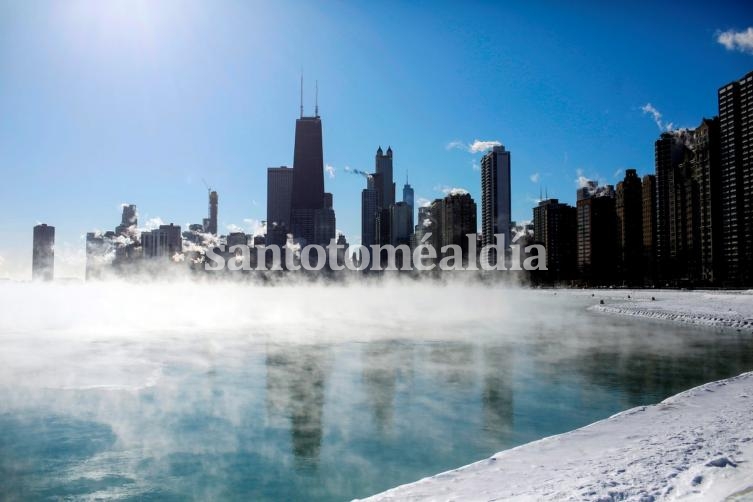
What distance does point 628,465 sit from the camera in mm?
10398

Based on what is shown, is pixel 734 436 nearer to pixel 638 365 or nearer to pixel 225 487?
pixel 225 487

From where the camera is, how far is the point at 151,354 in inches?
1277

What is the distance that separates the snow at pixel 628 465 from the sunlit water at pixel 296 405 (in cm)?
175

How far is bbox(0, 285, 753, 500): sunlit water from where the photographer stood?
40.9 ft

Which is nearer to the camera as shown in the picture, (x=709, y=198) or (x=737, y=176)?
(x=737, y=176)

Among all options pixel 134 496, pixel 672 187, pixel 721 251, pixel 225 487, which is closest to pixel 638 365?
pixel 225 487

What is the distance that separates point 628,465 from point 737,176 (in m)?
191

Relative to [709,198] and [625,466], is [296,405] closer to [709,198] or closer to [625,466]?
[625,466]

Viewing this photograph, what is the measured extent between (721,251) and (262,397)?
189m

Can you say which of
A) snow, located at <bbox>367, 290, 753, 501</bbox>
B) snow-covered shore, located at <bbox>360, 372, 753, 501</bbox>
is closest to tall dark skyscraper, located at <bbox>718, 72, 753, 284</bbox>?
snow, located at <bbox>367, 290, 753, 501</bbox>

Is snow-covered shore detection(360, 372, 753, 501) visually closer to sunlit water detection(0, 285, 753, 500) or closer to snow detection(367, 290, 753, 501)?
snow detection(367, 290, 753, 501)

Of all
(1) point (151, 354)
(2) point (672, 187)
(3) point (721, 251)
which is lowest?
(1) point (151, 354)

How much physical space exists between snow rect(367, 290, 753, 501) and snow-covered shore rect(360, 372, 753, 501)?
2 centimetres

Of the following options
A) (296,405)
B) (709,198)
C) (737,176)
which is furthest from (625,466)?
(709,198)
